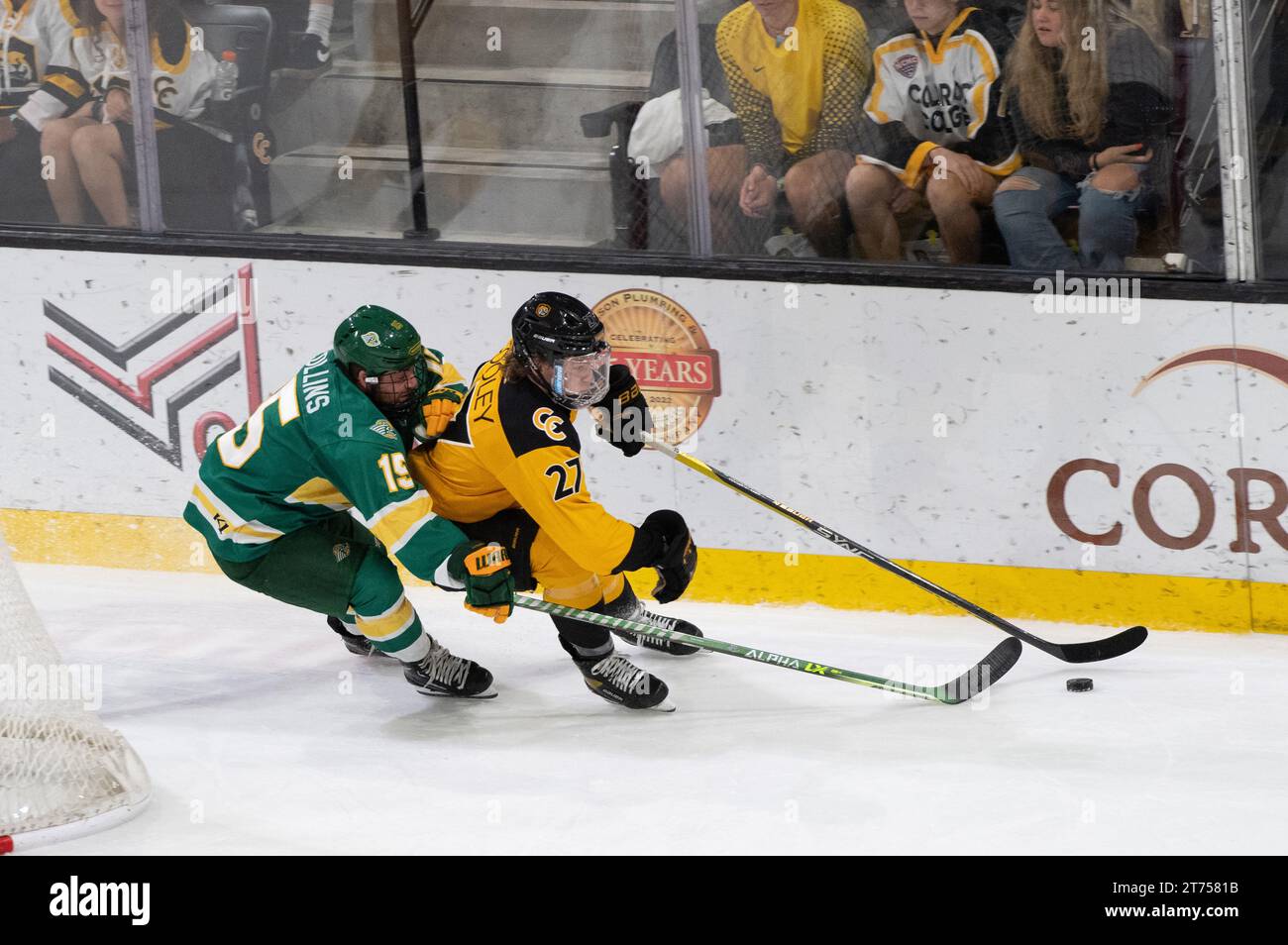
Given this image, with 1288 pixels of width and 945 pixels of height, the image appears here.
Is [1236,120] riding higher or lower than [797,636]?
higher

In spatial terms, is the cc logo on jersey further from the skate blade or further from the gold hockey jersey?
the skate blade

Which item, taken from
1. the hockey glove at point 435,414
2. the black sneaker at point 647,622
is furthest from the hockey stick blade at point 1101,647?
the hockey glove at point 435,414

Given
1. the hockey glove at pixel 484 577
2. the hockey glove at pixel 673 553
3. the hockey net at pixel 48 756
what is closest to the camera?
the hockey net at pixel 48 756

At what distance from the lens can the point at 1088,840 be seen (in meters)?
3.15

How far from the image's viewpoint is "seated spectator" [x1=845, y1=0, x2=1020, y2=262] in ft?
13.6

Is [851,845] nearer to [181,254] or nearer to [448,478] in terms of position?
[448,478]

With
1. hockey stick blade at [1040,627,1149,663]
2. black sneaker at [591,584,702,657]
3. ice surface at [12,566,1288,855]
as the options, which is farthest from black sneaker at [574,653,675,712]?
hockey stick blade at [1040,627,1149,663]

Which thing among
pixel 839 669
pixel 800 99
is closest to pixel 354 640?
pixel 839 669

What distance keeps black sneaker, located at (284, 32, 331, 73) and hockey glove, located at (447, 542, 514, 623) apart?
72.6 inches

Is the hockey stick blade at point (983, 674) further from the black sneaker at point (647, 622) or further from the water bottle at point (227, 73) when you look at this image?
the water bottle at point (227, 73)

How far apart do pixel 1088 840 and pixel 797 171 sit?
76.7 inches

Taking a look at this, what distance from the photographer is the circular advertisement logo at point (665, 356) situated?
4.43 meters

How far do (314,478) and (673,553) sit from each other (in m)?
0.83
